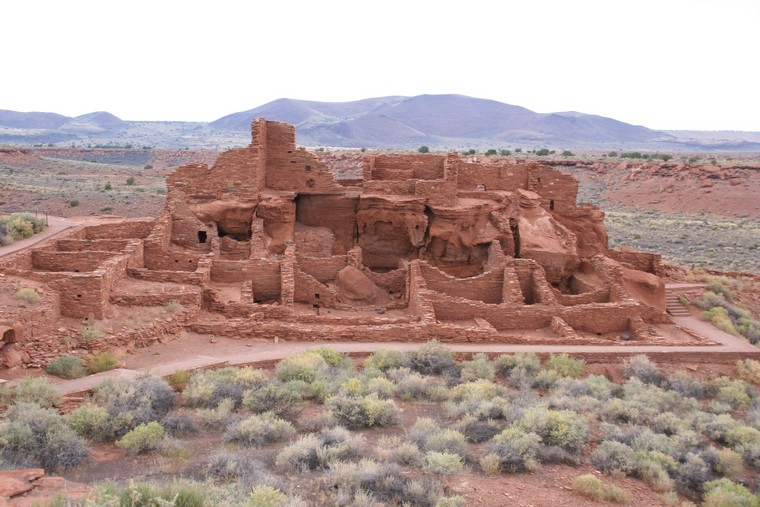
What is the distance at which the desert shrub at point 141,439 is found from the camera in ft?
25.0

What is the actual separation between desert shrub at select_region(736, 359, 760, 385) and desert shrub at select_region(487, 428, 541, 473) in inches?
293

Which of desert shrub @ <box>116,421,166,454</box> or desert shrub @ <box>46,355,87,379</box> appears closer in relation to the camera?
desert shrub @ <box>116,421,166,454</box>

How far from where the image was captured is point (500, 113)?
648 ft

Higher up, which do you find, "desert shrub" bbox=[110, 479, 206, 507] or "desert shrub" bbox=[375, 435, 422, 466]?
Result: "desert shrub" bbox=[110, 479, 206, 507]

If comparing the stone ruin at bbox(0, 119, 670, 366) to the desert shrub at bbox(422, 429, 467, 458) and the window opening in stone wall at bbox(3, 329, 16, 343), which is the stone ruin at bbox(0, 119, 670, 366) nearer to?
the window opening in stone wall at bbox(3, 329, 16, 343)

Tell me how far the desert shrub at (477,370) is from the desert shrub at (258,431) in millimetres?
4335

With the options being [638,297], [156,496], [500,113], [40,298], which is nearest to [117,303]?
[40,298]

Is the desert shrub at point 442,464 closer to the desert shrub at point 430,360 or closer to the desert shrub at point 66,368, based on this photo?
the desert shrub at point 430,360

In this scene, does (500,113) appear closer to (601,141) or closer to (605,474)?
(601,141)

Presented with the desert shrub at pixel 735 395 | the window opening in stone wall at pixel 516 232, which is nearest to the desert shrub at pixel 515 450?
the desert shrub at pixel 735 395

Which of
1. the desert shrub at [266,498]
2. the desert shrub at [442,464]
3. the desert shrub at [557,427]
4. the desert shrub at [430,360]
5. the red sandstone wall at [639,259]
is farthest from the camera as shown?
the red sandstone wall at [639,259]

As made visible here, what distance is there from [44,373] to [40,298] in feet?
6.52

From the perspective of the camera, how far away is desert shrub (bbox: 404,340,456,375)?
467 inches

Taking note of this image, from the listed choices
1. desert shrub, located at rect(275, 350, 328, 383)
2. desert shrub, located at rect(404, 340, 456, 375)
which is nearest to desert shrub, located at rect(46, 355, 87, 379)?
desert shrub, located at rect(275, 350, 328, 383)
